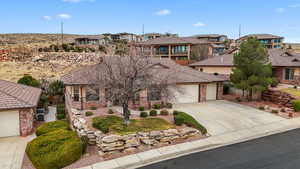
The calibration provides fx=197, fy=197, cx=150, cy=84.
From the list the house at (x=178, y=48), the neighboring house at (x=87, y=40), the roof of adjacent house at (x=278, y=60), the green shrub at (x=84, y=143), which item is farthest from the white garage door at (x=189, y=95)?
the neighboring house at (x=87, y=40)

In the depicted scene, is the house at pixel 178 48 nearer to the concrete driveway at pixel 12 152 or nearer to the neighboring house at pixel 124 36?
the concrete driveway at pixel 12 152

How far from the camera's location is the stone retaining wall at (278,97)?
2041 cm

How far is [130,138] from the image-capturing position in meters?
11.6

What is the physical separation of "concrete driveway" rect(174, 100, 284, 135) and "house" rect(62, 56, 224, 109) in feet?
5.07

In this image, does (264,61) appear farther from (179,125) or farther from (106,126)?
(106,126)

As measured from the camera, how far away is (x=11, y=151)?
12.1 metres

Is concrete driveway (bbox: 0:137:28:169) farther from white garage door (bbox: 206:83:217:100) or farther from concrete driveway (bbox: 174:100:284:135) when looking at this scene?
white garage door (bbox: 206:83:217:100)

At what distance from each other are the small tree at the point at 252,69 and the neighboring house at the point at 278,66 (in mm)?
8435

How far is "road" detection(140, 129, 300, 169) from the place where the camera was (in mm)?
9734

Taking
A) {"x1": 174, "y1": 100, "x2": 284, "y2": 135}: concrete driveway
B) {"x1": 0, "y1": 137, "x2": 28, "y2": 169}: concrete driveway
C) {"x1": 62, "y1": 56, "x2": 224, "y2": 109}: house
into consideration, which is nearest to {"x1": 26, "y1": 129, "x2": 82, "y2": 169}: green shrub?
{"x1": 0, "y1": 137, "x2": 28, "y2": 169}: concrete driveway

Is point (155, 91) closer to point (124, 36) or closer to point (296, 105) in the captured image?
point (296, 105)

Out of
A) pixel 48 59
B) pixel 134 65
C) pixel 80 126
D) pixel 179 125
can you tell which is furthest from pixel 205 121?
pixel 48 59

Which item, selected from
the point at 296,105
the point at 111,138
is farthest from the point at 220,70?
the point at 111,138

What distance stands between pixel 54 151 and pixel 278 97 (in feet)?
72.7
